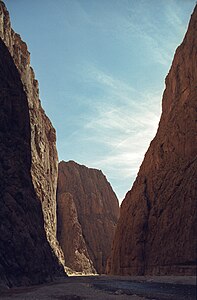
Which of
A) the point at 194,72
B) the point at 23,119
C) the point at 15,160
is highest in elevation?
the point at 194,72

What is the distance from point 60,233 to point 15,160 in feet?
253

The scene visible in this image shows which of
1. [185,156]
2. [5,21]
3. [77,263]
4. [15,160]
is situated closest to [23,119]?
[15,160]

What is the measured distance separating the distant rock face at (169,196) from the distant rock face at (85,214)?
4424cm

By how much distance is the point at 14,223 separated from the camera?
35.7 m

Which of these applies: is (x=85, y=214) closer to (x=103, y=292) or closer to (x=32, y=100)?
(x=32, y=100)

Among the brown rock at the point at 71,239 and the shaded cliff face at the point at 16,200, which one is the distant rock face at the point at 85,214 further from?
the shaded cliff face at the point at 16,200

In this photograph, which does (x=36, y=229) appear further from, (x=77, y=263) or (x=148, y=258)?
(x=77, y=263)

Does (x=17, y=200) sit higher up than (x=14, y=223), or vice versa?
(x=17, y=200)

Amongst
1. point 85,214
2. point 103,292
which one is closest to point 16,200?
point 103,292

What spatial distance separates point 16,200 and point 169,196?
2742 cm

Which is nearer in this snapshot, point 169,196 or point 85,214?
point 169,196

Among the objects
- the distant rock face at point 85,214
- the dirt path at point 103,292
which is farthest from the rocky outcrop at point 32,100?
the distant rock face at point 85,214

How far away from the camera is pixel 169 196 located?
55.1 m

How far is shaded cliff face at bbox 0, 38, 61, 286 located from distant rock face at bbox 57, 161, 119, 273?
66706 mm
